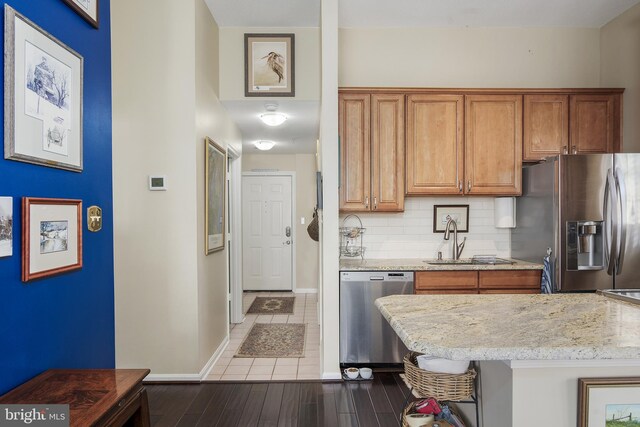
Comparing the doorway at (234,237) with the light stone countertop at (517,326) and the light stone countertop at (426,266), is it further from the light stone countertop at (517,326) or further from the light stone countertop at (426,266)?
the light stone countertop at (517,326)

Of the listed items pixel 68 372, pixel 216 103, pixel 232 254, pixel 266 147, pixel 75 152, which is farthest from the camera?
pixel 266 147

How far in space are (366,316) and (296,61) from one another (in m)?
2.46

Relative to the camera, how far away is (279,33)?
3.91 meters

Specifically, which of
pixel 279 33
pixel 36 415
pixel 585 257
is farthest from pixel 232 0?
pixel 585 257

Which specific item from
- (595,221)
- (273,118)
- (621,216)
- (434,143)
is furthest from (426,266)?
(273,118)

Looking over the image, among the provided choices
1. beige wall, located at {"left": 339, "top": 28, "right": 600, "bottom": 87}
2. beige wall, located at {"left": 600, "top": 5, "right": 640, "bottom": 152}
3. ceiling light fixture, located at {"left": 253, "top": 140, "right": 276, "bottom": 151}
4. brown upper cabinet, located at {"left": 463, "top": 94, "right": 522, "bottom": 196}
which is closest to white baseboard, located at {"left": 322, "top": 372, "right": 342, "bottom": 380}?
brown upper cabinet, located at {"left": 463, "top": 94, "right": 522, "bottom": 196}

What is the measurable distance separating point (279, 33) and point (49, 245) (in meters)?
2.98

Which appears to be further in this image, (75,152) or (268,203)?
(268,203)

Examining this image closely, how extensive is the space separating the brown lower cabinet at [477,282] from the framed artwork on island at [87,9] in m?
2.76

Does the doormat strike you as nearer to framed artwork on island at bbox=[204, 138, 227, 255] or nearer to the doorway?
the doorway

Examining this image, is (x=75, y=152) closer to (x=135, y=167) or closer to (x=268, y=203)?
(x=135, y=167)

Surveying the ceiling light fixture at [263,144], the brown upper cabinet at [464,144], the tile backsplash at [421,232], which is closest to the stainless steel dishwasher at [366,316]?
the tile backsplash at [421,232]

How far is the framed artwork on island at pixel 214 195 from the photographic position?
339 cm

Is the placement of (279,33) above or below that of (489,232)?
above
